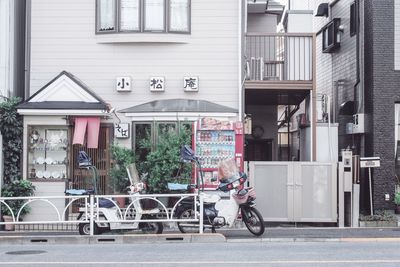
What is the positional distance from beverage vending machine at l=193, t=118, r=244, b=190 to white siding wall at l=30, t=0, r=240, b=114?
1224 mm

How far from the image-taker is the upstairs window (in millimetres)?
19375

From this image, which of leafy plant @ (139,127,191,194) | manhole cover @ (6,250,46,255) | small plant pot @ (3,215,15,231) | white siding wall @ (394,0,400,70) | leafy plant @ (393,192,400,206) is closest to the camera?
manhole cover @ (6,250,46,255)

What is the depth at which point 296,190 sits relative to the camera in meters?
18.5

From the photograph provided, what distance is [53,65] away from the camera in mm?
19625

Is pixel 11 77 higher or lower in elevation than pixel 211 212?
higher

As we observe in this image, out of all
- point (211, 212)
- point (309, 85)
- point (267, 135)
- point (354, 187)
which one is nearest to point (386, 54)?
point (309, 85)

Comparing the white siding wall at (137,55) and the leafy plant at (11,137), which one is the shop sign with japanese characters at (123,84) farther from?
the leafy plant at (11,137)

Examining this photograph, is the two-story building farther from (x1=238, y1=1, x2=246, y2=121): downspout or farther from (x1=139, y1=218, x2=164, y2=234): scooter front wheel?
(x1=139, y1=218, x2=164, y2=234): scooter front wheel

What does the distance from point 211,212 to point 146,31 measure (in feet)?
21.1

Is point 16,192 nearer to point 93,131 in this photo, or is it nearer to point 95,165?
point 95,165

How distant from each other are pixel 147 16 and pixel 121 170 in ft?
14.9

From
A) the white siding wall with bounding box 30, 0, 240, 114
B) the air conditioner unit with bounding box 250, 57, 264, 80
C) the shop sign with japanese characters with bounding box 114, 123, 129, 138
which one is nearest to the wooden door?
the shop sign with japanese characters with bounding box 114, 123, 129, 138

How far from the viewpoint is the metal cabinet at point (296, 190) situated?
60.3 feet

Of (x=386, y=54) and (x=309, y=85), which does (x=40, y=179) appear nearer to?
(x=309, y=85)
